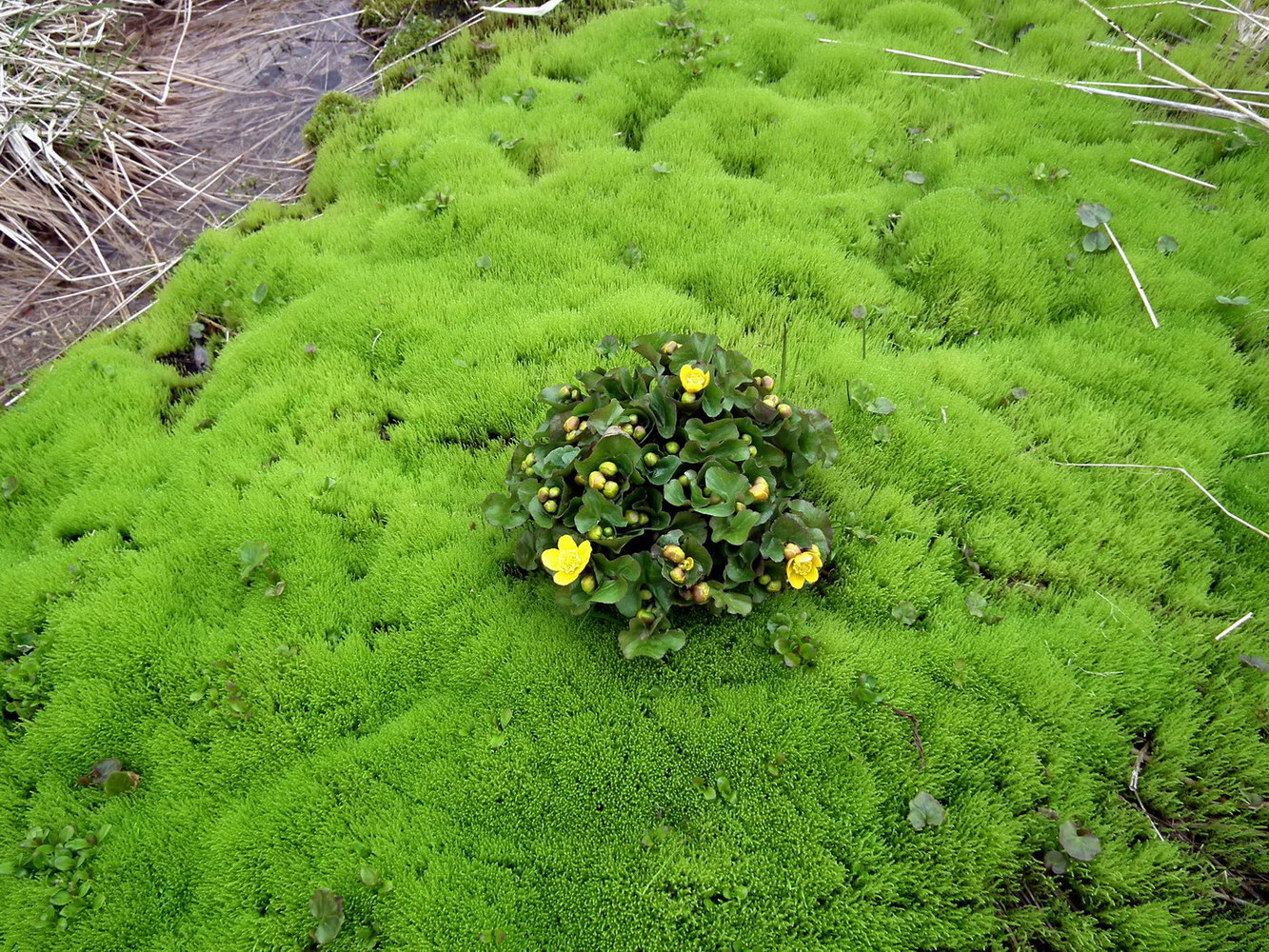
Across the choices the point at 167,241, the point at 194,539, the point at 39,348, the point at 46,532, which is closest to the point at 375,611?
the point at 194,539

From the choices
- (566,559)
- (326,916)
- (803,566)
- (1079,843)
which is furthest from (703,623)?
(326,916)

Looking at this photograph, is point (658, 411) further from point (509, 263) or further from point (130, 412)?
point (130, 412)

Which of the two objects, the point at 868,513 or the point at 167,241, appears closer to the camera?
the point at 868,513

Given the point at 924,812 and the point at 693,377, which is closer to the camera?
the point at 924,812

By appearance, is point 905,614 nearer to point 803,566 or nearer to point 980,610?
point 980,610

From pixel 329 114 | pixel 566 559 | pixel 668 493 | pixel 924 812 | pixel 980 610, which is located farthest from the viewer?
pixel 329 114

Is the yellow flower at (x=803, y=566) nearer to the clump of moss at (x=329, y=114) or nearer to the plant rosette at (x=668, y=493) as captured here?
the plant rosette at (x=668, y=493)

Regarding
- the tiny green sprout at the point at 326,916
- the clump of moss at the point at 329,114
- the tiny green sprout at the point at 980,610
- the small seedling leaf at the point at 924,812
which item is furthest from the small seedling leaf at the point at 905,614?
the clump of moss at the point at 329,114

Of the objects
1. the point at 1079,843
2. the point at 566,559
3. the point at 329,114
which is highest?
the point at 329,114
